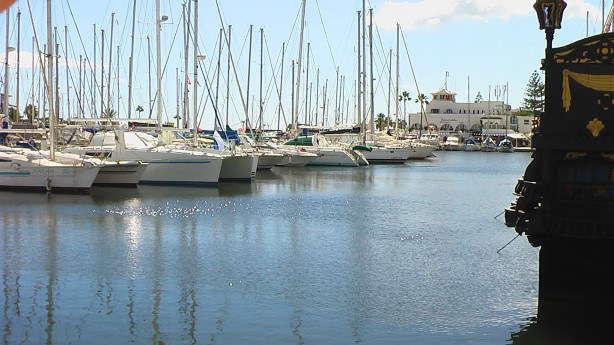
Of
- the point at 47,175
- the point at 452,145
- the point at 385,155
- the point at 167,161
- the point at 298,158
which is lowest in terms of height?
the point at 452,145

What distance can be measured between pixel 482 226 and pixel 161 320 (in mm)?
15963

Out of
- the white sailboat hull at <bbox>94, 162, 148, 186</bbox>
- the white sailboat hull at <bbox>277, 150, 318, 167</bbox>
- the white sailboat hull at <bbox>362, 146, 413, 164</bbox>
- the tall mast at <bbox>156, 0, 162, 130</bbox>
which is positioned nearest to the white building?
the white sailboat hull at <bbox>362, 146, 413, 164</bbox>

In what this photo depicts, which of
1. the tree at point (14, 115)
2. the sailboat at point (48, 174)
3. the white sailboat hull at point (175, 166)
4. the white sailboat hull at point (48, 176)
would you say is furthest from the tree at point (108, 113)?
the white sailboat hull at point (48, 176)

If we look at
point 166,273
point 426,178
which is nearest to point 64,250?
point 166,273

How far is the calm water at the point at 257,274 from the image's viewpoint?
12.3 m

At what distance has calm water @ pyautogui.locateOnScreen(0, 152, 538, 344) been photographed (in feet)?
40.4

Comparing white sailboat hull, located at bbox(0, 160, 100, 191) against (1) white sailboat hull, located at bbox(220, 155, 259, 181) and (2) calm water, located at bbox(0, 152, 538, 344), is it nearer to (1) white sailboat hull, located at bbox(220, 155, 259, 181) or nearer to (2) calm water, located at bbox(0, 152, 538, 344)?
A: (2) calm water, located at bbox(0, 152, 538, 344)

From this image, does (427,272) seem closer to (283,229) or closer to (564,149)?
(564,149)

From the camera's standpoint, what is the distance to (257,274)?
1678 cm

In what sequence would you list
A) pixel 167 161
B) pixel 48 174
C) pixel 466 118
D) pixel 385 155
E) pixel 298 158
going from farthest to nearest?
1. pixel 466 118
2. pixel 385 155
3. pixel 298 158
4. pixel 167 161
5. pixel 48 174

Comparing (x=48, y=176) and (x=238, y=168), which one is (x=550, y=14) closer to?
(x=48, y=176)

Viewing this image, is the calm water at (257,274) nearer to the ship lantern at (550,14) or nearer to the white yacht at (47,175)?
the white yacht at (47,175)

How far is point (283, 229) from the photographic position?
81.9 ft

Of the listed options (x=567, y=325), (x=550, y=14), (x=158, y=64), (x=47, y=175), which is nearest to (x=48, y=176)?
(x=47, y=175)
